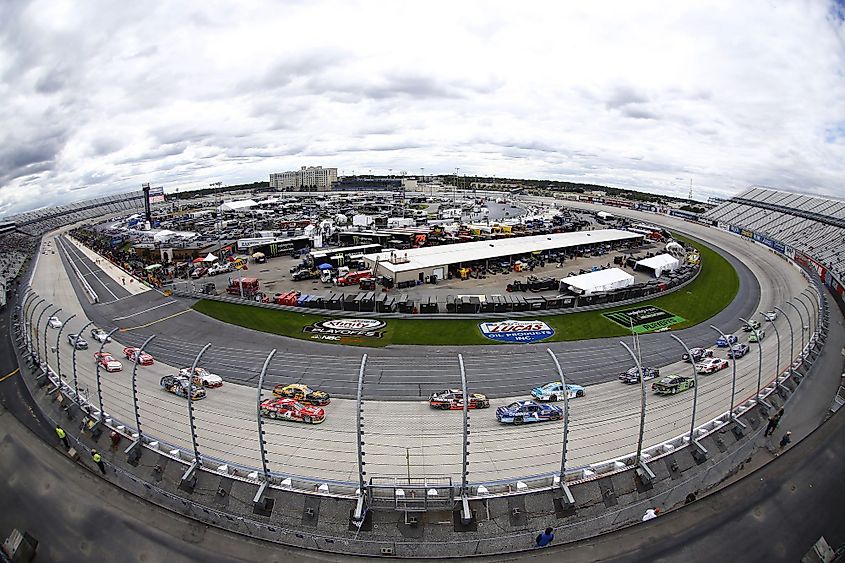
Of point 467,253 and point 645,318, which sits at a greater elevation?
point 467,253

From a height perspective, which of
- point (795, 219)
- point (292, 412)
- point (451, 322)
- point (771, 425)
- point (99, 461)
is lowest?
point (451, 322)

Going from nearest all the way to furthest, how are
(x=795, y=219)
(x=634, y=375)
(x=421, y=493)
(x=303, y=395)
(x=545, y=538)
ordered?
1. (x=545, y=538)
2. (x=421, y=493)
3. (x=303, y=395)
4. (x=634, y=375)
5. (x=795, y=219)

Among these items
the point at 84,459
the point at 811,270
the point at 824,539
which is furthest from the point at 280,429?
the point at 811,270

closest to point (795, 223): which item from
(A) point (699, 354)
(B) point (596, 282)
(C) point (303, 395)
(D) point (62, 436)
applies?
(B) point (596, 282)

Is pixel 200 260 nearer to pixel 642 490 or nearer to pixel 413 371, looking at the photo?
pixel 413 371

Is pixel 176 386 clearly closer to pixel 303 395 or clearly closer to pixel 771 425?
pixel 303 395

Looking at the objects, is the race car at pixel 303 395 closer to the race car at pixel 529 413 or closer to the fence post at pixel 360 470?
the race car at pixel 529 413

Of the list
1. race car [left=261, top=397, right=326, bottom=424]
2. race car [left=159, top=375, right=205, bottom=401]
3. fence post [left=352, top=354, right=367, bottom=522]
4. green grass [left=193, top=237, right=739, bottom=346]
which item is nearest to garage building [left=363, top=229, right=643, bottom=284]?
green grass [left=193, top=237, right=739, bottom=346]
